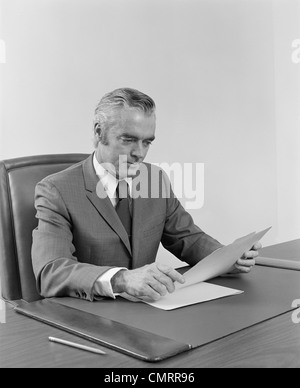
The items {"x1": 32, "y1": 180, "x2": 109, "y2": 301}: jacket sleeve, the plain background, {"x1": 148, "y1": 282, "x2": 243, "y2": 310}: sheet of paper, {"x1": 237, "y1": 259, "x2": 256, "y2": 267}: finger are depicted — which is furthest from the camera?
the plain background

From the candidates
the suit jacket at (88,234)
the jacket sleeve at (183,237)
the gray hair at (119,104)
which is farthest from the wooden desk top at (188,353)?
→ the gray hair at (119,104)

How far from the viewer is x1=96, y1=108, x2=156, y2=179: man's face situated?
180 cm

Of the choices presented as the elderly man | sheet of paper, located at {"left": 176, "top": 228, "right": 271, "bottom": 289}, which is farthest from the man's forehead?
sheet of paper, located at {"left": 176, "top": 228, "right": 271, "bottom": 289}

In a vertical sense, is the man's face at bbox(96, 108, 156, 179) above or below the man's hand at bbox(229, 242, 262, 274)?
above

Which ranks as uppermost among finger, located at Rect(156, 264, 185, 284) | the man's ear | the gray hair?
the gray hair

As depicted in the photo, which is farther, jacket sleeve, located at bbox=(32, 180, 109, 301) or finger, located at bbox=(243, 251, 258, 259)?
finger, located at bbox=(243, 251, 258, 259)

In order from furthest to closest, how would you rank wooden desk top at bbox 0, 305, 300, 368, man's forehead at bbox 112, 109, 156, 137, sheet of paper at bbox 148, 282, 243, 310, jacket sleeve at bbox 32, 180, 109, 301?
1. man's forehead at bbox 112, 109, 156, 137
2. jacket sleeve at bbox 32, 180, 109, 301
3. sheet of paper at bbox 148, 282, 243, 310
4. wooden desk top at bbox 0, 305, 300, 368

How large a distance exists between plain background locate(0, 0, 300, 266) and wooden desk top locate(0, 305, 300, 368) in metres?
1.79

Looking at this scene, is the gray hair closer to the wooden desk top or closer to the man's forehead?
the man's forehead

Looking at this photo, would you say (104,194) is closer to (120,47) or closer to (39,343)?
(39,343)

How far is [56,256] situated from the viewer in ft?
5.11

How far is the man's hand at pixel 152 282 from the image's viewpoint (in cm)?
133

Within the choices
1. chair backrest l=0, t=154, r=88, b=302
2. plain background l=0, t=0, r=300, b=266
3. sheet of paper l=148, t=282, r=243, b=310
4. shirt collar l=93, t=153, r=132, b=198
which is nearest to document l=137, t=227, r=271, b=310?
sheet of paper l=148, t=282, r=243, b=310

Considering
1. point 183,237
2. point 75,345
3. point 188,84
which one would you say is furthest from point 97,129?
point 188,84
